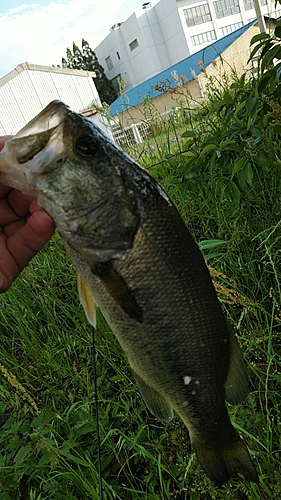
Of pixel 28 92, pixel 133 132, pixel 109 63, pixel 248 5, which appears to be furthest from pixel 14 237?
pixel 109 63

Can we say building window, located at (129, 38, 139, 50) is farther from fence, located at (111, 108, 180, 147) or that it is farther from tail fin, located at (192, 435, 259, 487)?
tail fin, located at (192, 435, 259, 487)

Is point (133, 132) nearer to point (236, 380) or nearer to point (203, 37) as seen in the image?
point (236, 380)

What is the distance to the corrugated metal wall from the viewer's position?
17938 millimetres

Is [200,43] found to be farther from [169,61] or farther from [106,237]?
[106,237]

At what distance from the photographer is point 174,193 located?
3.52 m

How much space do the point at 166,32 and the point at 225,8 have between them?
6.85m

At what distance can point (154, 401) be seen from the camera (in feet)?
4.75

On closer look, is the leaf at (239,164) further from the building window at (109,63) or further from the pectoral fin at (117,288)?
the building window at (109,63)

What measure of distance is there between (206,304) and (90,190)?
1.80ft

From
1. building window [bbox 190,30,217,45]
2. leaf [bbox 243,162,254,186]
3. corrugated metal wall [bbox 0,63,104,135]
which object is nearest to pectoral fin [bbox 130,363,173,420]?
leaf [bbox 243,162,254,186]

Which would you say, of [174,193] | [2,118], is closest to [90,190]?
[174,193]

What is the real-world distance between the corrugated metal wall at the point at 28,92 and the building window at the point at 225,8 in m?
27.2

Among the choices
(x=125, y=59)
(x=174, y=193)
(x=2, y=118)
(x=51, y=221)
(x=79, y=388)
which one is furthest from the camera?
(x=125, y=59)

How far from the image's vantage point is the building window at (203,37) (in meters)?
41.3
